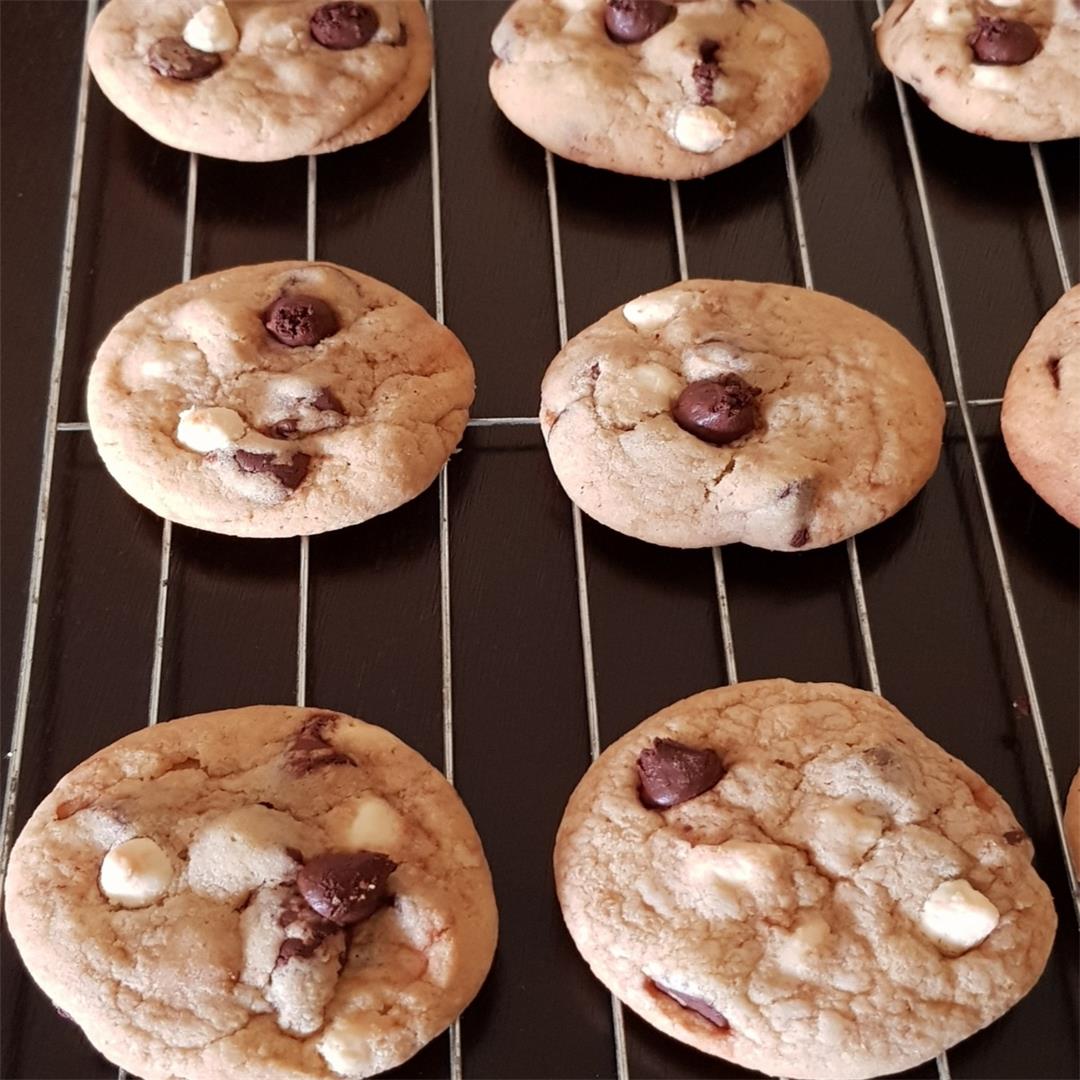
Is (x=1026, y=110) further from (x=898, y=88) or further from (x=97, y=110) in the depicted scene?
(x=97, y=110)

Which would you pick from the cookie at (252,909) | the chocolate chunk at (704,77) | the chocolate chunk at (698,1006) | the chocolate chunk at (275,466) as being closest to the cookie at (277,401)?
the chocolate chunk at (275,466)

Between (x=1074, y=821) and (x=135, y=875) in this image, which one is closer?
(x=135, y=875)

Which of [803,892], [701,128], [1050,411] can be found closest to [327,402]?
[701,128]

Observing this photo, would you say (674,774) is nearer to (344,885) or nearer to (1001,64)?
(344,885)

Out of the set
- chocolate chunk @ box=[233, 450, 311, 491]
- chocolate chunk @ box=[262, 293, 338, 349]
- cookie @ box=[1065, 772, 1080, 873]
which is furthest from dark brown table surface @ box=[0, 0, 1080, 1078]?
chocolate chunk @ box=[262, 293, 338, 349]

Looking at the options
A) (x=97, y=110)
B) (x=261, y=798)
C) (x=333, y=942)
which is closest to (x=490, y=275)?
(x=97, y=110)
